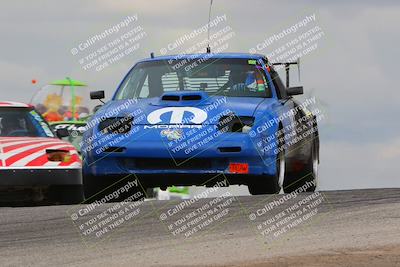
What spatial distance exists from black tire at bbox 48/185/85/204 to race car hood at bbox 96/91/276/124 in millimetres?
923

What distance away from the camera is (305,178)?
13.8 m

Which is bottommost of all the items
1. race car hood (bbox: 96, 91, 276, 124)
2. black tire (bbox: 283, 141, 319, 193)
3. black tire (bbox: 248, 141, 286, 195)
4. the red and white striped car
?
black tire (bbox: 283, 141, 319, 193)

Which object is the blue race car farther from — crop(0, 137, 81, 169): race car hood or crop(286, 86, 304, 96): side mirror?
crop(0, 137, 81, 169): race car hood

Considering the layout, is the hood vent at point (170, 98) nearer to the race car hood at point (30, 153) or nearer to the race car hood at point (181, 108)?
the race car hood at point (181, 108)

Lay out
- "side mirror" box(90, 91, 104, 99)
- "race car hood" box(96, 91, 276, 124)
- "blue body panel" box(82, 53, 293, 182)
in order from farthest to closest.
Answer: "side mirror" box(90, 91, 104, 99) < "race car hood" box(96, 91, 276, 124) < "blue body panel" box(82, 53, 293, 182)

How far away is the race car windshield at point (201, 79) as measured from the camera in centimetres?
1271

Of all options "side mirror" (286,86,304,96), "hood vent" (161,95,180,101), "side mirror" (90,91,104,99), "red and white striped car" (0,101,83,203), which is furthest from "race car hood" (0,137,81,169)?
"side mirror" (286,86,304,96)

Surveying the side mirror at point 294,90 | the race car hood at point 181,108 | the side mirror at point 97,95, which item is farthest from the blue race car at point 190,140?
the side mirror at point 97,95

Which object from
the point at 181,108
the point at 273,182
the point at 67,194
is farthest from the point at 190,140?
the point at 67,194

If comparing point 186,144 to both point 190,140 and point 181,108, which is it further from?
point 181,108

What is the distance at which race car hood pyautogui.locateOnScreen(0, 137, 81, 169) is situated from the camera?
1211cm

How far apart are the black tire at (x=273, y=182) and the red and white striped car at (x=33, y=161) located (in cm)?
192

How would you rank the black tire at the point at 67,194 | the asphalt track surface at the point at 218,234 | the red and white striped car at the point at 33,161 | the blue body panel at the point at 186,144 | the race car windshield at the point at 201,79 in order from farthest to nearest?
the race car windshield at the point at 201,79 < the black tire at the point at 67,194 < the red and white striped car at the point at 33,161 < the blue body panel at the point at 186,144 < the asphalt track surface at the point at 218,234

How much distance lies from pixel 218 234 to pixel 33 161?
344cm
